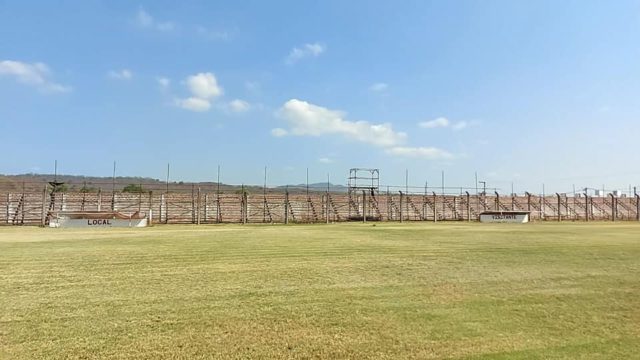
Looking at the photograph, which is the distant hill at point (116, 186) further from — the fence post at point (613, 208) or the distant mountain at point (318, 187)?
the fence post at point (613, 208)

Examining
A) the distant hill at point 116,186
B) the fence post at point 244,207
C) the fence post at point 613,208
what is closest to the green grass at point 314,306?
the fence post at point 244,207

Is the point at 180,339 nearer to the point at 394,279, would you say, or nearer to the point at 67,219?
the point at 394,279

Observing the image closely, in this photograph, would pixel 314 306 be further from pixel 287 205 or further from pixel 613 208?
pixel 613 208

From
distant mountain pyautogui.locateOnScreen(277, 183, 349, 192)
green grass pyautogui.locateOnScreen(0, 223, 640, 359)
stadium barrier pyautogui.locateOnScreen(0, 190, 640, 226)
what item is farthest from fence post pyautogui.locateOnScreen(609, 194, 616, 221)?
green grass pyautogui.locateOnScreen(0, 223, 640, 359)

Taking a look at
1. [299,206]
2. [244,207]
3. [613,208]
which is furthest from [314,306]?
[613,208]

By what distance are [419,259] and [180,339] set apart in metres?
8.56

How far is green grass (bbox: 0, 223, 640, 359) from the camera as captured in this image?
6.14 metres

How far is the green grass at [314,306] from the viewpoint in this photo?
6145mm

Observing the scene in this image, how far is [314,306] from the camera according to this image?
800cm

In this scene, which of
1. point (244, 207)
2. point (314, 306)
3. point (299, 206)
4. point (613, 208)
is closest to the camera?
point (314, 306)

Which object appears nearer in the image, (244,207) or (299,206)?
(244,207)

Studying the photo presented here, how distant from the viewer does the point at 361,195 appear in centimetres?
5369

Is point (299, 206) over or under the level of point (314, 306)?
over

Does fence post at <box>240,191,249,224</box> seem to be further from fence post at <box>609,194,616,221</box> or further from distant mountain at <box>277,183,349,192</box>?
fence post at <box>609,194,616,221</box>
